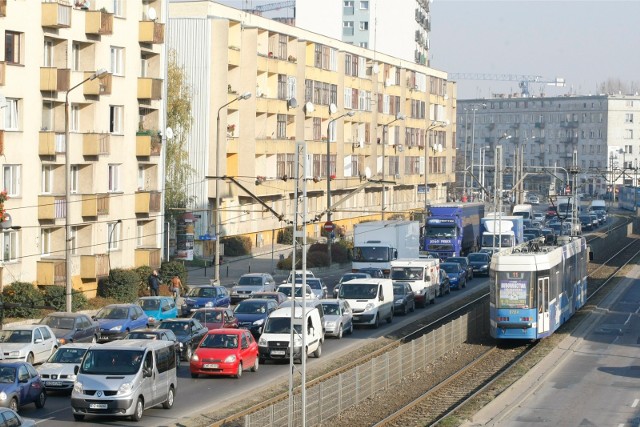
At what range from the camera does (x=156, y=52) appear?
60656 mm

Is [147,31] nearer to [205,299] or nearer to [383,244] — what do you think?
[205,299]

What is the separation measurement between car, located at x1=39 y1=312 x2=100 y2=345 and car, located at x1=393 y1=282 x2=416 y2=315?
17.0 m

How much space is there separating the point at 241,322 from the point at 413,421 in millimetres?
15180

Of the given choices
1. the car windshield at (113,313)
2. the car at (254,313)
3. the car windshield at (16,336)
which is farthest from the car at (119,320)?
the car windshield at (16,336)

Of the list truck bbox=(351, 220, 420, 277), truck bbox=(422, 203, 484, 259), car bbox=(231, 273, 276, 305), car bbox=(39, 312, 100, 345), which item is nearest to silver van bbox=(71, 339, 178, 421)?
car bbox=(39, 312, 100, 345)

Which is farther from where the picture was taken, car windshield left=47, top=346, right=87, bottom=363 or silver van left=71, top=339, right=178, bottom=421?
car windshield left=47, top=346, right=87, bottom=363

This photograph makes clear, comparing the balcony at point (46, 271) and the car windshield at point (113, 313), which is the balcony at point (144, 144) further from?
the car windshield at point (113, 313)

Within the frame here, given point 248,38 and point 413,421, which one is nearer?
point 413,421

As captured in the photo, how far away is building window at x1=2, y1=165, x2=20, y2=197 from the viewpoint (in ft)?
161

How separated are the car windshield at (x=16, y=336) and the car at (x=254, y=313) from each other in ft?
31.0

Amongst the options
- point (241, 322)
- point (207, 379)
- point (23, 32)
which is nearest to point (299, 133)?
point (23, 32)

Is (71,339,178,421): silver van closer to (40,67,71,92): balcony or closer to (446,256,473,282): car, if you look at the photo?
(40,67,71,92): balcony

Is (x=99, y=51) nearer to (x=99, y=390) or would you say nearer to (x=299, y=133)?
(x=99, y=390)

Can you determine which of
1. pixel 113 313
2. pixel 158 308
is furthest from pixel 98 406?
pixel 158 308
